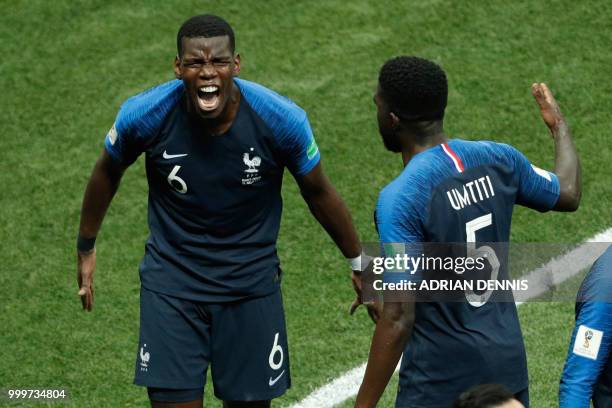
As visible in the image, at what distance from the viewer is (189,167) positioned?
573 cm

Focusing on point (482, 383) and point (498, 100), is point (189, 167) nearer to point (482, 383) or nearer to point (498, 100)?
point (482, 383)

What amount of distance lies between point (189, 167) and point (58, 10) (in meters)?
6.25

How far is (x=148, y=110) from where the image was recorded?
5.70m

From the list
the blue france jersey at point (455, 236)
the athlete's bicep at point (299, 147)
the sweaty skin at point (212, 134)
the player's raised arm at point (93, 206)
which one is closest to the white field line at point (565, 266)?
the sweaty skin at point (212, 134)

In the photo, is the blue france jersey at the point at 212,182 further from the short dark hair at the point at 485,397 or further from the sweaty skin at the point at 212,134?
the short dark hair at the point at 485,397

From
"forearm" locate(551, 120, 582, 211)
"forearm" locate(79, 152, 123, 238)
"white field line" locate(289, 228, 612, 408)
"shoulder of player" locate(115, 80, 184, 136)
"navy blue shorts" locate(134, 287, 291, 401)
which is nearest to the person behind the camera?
"forearm" locate(551, 120, 582, 211)

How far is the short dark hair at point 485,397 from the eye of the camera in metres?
4.40

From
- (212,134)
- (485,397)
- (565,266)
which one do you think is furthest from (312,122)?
(485,397)

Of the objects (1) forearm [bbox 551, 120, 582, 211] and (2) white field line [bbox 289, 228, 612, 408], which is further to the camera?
(2) white field line [bbox 289, 228, 612, 408]

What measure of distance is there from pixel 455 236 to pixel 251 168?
4.14 feet

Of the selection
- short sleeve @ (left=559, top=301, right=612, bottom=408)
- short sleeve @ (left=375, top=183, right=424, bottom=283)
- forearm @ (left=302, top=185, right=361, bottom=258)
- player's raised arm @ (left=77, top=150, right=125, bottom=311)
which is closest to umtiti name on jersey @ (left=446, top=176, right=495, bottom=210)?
short sleeve @ (left=375, top=183, right=424, bottom=283)

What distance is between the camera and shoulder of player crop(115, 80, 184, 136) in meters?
5.70

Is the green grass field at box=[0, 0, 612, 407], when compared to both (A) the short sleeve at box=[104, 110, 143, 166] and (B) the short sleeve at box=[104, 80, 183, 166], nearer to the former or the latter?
(A) the short sleeve at box=[104, 110, 143, 166]

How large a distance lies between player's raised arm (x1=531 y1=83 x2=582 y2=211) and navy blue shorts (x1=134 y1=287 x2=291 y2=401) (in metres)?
1.53
